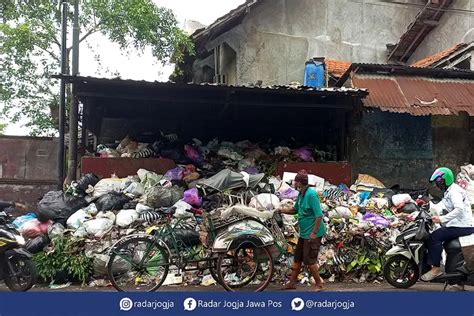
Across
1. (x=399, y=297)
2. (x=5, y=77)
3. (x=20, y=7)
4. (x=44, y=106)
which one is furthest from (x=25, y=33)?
(x=399, y=297)

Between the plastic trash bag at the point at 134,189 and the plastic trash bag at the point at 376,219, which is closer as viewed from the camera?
the plastic trash bag at the point at 376,219

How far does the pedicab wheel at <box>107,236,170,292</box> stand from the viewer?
645 centimetres

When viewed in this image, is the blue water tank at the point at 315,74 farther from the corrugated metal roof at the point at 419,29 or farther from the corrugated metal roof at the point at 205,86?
the corrugated metal roof at the point at 419,29

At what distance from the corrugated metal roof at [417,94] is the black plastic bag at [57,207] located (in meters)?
5.86

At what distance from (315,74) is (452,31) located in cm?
498

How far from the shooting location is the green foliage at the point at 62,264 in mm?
7070

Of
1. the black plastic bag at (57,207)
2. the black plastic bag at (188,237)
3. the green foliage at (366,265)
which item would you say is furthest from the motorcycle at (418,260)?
the black plastic bag at (57,207)

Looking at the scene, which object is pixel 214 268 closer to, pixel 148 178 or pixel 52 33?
pixel 148 178

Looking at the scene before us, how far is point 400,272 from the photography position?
675cm

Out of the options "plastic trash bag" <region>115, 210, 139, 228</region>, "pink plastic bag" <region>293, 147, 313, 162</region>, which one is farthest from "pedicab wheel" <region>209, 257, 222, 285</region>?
"pink plastic bag" <region>293, 147, 313, 162</region>

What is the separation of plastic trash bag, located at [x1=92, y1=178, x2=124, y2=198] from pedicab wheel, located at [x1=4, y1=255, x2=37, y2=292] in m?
2.32

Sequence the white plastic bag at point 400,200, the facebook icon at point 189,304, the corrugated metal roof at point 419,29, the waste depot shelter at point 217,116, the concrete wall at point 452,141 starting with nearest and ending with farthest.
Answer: the facebook icon at point 189,304, the waste depot shelter at point 217,116, the white plastic bag at point 400,200, the concrete wall at point 452,141, the corrugated metal roof at point 419,29

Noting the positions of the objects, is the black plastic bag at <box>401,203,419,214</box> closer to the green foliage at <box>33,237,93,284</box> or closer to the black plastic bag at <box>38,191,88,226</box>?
the green foliage at <box>33,237,93,284</box>

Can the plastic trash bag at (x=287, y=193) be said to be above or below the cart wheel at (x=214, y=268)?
above
